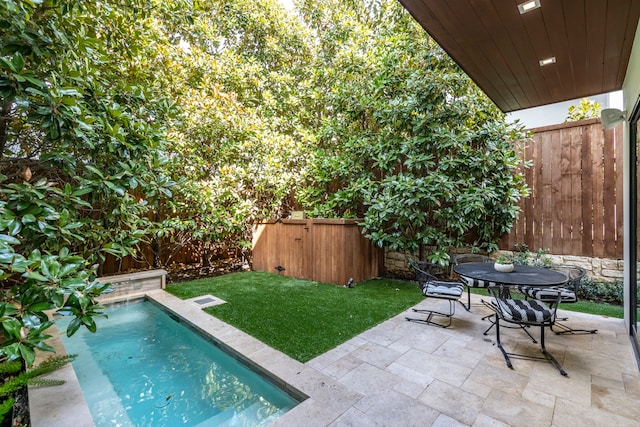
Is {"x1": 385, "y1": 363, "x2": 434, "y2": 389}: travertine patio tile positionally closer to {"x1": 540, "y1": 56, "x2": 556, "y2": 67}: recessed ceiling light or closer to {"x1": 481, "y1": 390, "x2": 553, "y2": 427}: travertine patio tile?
{"x1": 481, "y1": 390, "x2": 553, "y2": 427}: travertine patio tile

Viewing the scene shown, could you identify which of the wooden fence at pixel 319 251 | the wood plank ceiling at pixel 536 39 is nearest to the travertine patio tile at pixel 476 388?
the wood plank ceiling at pixel 536 39

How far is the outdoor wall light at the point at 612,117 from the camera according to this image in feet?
11.0

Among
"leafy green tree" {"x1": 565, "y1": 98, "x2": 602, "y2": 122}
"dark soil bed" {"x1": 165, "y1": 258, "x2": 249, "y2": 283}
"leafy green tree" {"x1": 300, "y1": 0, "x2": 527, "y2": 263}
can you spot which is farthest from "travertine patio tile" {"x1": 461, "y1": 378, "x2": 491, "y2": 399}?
"leafy green tree" {"x1": 565, "y1": 98, "x2": 602, "y2": 122}

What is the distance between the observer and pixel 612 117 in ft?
Result: 11.2

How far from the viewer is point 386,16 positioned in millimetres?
6551

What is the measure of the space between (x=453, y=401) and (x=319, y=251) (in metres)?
3.81

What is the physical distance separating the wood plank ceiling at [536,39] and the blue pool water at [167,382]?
3448 mm

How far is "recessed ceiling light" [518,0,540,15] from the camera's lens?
2.38 metres

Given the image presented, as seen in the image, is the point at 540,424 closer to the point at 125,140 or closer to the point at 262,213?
the point at 125,140

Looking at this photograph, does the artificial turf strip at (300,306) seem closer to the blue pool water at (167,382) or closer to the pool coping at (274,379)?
the pool coping at (274,379)

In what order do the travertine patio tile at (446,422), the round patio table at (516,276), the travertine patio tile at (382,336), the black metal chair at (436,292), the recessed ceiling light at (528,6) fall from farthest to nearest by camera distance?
1. the black metal chair at (436,292)
2. the travertine patio tile at (382,336)
3. the round patio table at (516,276)
4. the recessed ceiling light at (528,6)
5. the travertine patio tile at (446,422)

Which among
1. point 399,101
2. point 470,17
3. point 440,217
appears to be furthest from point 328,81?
point 470,17

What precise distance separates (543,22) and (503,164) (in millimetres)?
2734

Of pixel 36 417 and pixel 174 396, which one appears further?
pixel 174 396
